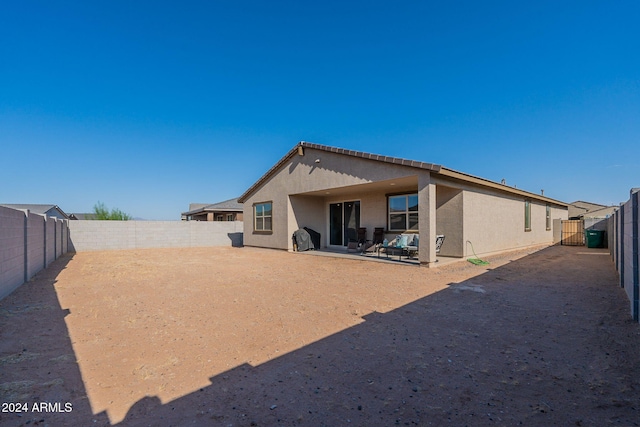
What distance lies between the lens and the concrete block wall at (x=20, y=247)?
223 inches

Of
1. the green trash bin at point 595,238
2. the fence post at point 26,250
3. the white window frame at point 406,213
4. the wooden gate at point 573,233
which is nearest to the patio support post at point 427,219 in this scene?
the white window frame at point 406,213

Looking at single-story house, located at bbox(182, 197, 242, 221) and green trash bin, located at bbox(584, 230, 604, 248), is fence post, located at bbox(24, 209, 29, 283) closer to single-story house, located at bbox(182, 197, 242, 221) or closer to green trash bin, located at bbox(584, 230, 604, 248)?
single-story house, located at bbox(182, 197, 242, 221)

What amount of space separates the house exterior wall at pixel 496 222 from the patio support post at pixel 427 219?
250cm

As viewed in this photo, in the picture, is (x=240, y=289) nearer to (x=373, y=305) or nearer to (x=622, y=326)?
(x=373, y=305)

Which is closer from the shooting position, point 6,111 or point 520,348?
point 520,348

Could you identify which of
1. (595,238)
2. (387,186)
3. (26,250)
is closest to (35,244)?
(26,250)

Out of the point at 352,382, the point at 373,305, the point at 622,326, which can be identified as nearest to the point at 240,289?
the point at 373,305

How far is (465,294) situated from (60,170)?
90.6 feet

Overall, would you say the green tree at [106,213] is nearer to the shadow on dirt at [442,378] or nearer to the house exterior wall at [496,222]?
the house exterior wall at [496,222]

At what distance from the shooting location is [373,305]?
523 centimetres

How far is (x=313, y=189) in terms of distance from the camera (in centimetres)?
1274

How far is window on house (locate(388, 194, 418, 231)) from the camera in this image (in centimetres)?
1169

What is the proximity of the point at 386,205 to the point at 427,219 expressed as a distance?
12.2ft

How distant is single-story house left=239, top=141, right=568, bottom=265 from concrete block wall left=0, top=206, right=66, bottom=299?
8618 mm
